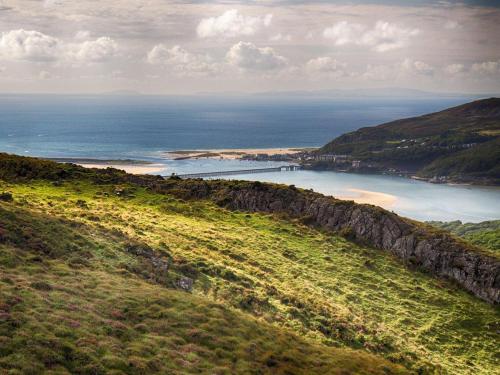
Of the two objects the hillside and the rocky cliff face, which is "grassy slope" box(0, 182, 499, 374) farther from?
the rocky cliff face

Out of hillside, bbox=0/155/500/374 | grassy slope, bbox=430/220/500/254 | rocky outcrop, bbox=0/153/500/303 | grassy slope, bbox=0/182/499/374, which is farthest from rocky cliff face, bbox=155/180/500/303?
grassy slope, bbox=430/220/500/254

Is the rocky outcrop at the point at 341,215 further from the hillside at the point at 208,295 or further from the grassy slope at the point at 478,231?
the grassy slope at the point at 478,231

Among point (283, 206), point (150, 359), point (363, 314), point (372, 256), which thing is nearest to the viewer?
point (150, 359)

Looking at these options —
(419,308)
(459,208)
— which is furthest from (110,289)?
(459,208)

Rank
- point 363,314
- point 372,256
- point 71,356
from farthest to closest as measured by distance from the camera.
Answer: point 372,256 → point 363,314 → point 71,356

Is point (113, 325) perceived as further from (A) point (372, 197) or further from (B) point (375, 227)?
(A) point (372, 197)

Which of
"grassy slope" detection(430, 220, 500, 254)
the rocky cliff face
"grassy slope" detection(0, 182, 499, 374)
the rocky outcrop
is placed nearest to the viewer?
"grassy slope" detection(0, 182, 499, 374)

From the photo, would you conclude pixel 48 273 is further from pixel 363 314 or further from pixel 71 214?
pixel 363 314
